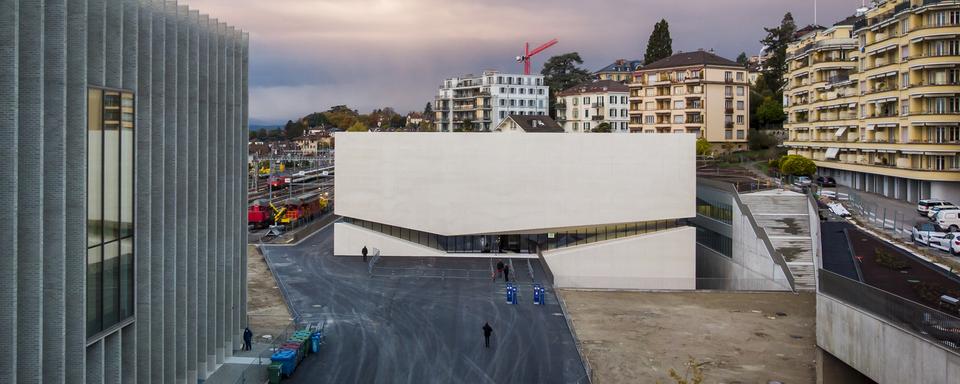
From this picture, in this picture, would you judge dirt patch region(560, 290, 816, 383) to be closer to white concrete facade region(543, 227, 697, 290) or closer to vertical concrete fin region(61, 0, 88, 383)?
white concrete facade region(543, 227, 697, 290)

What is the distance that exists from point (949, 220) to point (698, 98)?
146 feet

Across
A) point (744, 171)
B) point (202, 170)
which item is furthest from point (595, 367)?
point (744, 171)

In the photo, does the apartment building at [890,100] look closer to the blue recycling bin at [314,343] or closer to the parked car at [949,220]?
the parked car at [949,220]

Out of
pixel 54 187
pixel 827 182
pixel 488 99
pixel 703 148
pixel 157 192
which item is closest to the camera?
pixel 54 187

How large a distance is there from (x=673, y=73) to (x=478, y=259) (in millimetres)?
49426

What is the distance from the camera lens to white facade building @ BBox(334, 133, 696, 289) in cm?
4822

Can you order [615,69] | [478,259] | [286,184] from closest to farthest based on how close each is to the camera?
1. [478,259]
2. [286,184]
3. [615,69]

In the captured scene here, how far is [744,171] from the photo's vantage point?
71625 millimetres

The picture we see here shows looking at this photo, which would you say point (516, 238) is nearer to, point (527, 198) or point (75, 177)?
point (527, 198)

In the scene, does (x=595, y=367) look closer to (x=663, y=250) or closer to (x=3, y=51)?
(x=3, y=51)

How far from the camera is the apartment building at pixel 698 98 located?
87.1 m

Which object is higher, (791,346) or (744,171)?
(744,171)

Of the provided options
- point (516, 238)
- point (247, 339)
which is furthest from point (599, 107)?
point (247, 339)

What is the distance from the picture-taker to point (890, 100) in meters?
59.9
